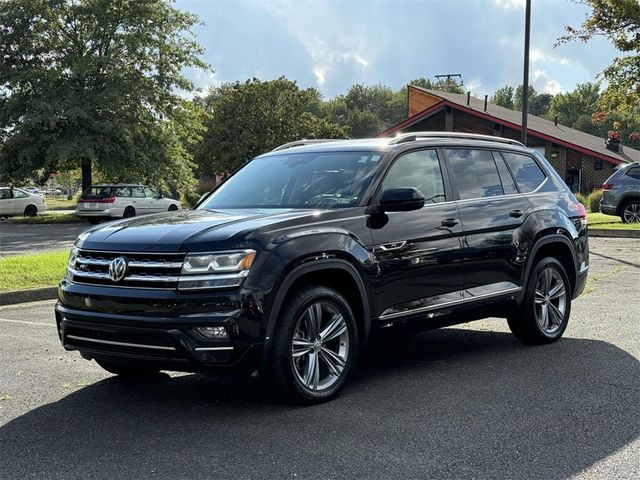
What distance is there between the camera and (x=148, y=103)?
33000mm

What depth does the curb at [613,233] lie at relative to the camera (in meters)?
18.5

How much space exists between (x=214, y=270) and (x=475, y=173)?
117 inches

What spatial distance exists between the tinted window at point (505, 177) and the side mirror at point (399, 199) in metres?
1.67

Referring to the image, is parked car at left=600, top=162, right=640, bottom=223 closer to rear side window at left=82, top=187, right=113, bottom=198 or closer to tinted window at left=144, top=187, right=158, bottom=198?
tinted window at left=144, top=187, right=158, bottom=198

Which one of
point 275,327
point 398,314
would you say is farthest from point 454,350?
point 275,327

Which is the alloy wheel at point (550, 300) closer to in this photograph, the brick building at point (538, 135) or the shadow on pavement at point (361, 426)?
the shadow on pavement at point (361, 426)

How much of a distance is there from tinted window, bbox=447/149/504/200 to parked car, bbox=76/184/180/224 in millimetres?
24542

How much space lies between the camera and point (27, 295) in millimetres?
10297

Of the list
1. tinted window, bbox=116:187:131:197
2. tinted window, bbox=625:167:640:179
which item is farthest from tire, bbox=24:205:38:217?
tinted window, bbox=625:167:640:179

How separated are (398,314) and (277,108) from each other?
1905 inches

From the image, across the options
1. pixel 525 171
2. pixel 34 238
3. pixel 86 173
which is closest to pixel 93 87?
pixel 86 173

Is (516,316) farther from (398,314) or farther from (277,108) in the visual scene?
(277,108)

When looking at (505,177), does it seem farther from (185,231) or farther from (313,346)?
(185,231)

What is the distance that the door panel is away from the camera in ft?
17.9
